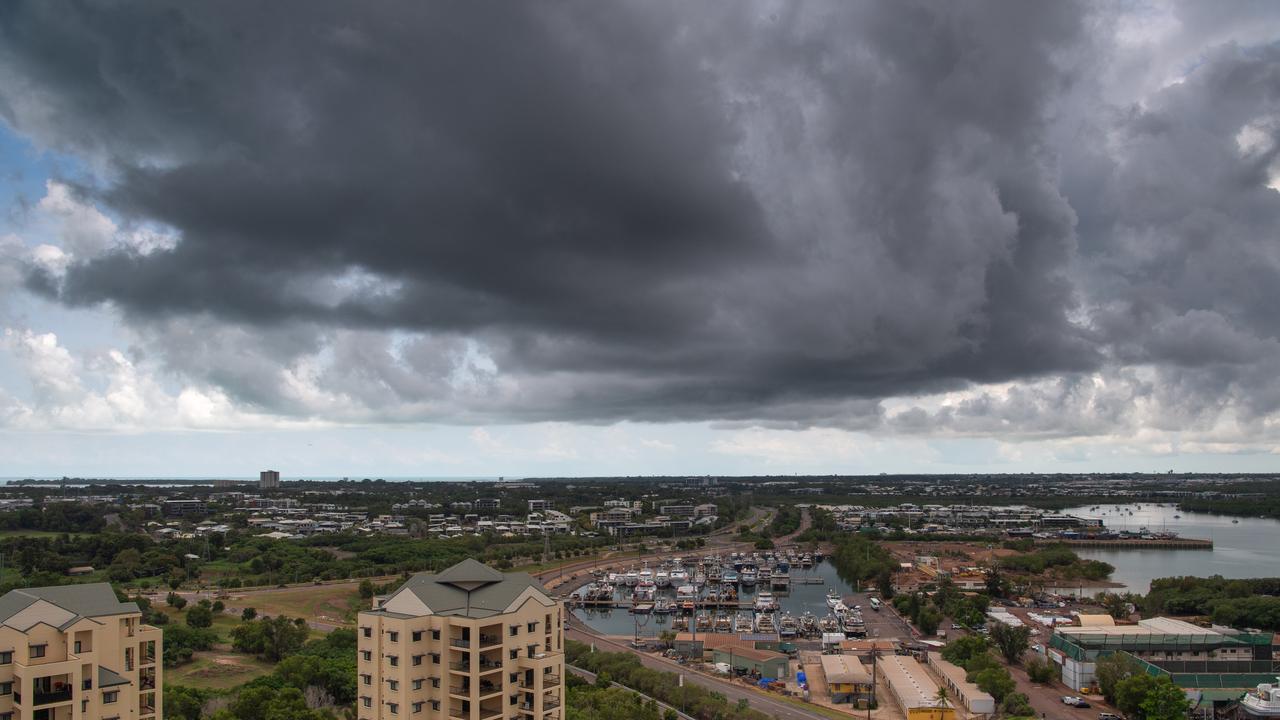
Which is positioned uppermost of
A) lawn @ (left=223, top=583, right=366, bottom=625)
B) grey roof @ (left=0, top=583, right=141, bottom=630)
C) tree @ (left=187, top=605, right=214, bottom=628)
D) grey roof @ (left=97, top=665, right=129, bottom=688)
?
grey roof @ (left=0, top=583, right=141, bottom=630)

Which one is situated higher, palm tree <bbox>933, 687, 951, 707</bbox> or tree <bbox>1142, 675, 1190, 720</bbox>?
tree <bbox>1142, 675, 1190, 720</bbox>

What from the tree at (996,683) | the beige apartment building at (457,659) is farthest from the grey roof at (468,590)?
the tree at (996,683)

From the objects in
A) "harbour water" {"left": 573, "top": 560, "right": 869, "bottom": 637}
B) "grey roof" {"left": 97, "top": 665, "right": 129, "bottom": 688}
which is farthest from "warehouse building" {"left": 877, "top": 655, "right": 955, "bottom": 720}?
"grey roof" {"left": 97, "top": 665, "right": 129, "bottom": 688}

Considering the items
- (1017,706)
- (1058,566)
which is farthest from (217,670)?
(1058,566)

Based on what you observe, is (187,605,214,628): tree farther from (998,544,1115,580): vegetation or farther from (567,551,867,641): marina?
(998,544,1115,580): vegetation

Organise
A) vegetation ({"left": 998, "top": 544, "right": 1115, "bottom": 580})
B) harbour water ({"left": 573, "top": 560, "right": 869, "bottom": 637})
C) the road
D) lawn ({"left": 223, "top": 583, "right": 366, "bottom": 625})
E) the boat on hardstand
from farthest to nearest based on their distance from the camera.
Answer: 1. vegetation ({"left": 998, "top": 544, "right": 1115, "bottom": 580})
2. harbour water ({"left": 573, "top": 560, "right": 869, "bottom": 637})
3. lawn ({"left": 223, "top": 583, "right": 366, "bottom": 625})
4. the road
5. the boat on hardstand

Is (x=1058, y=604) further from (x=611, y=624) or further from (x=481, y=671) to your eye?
(x=481, y=671)

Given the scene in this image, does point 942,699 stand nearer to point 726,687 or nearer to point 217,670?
point 726,687
